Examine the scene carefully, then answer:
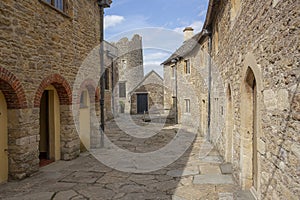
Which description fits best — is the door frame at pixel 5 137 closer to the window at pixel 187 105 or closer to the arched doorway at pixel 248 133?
the arched doorway at pixel 248 133

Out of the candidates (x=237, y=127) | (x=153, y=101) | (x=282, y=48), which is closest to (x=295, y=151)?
(x=282, y=48)

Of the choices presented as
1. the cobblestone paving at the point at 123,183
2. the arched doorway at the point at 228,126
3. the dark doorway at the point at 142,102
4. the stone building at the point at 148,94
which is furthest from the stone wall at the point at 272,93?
the dark doorway at the point at 142,102

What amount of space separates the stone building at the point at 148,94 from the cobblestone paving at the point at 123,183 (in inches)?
815

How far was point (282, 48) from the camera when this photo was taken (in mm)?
2783

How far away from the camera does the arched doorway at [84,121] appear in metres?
9.09

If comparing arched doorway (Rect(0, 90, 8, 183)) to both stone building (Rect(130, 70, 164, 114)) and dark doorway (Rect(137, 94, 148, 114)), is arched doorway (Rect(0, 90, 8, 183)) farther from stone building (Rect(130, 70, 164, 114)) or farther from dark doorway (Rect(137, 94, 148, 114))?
dark doorway (Rect(137, 94, 148, 114))

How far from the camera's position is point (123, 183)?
570cm

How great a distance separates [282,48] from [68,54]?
21.7ft

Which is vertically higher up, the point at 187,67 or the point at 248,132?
the point at 187,67

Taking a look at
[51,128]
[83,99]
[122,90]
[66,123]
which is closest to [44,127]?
[51,128]

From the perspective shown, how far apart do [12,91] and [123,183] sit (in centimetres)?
343

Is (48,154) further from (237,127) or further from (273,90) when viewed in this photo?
(273,90)

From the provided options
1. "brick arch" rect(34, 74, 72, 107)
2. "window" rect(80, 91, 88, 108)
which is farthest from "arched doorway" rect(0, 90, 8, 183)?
Result: "window" rect(80, 91, 88, 108)

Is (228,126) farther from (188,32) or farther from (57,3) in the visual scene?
(188,32)
